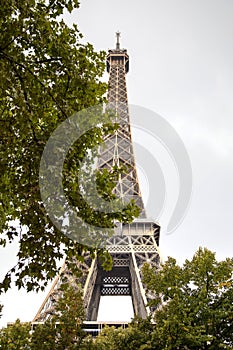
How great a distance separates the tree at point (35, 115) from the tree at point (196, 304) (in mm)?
6667

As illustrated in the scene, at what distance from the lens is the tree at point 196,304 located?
495 inches

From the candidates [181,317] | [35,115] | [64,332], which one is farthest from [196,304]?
[35,115]

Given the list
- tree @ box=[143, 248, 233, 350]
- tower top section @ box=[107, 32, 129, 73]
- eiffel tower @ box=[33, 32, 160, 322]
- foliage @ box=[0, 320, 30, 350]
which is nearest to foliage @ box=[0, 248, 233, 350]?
tree @ box=[143, 248, 233, 350]

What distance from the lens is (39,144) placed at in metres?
7.27

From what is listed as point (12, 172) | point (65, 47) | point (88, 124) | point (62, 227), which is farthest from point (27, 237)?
point (65, 47)

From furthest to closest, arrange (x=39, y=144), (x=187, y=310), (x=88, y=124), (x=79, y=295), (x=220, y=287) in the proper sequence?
(x=79, y=295)
(x=220, y=287)
(x=187, y=310)
(x=88, y=124)
(x=39, y=144)

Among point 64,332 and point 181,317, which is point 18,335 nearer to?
point 64,332

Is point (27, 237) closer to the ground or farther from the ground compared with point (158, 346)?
farther from the ground

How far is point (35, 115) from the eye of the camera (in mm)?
7738

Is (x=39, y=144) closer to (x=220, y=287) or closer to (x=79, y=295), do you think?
(x=220, y=287)

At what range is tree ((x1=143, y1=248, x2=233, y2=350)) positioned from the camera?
12.6m

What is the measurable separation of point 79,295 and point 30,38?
13.1 metres

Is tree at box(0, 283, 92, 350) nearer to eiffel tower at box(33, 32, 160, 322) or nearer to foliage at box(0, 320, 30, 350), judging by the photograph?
foliage at box(0, 320, 30, 350)

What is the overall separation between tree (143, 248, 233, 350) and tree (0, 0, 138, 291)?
21.9ft
